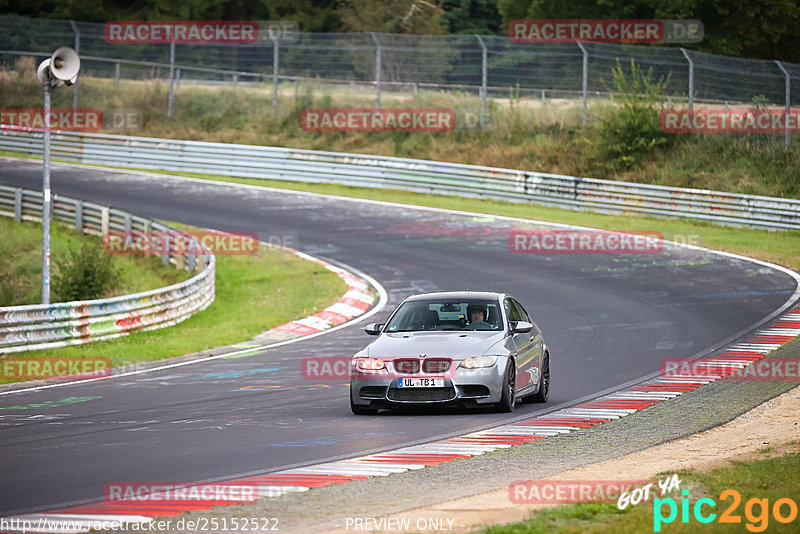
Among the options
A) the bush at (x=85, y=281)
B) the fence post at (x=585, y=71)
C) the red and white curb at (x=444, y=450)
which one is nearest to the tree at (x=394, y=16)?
the fence post at (x=585, y=71)

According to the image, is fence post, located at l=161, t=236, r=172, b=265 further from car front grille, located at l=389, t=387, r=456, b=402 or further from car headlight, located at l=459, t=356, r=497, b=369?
car headlight, located at l=459, t=356, r=497, b=369

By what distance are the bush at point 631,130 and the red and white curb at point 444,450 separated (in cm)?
2098

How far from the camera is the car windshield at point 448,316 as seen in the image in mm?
13430

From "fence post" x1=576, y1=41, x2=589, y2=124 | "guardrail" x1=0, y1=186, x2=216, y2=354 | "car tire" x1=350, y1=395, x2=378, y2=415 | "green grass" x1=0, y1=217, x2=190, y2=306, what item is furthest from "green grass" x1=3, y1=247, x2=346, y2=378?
"fence post" x1=576, y1=41, x2=589, y2=124

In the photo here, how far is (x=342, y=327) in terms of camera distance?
69.2ft

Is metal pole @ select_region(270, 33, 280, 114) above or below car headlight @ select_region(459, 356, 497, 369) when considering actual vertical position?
above

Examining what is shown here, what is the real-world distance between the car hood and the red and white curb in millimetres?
1003

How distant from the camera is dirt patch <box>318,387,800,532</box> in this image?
7488 millimetres

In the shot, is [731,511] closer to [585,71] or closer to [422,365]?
[422,365]

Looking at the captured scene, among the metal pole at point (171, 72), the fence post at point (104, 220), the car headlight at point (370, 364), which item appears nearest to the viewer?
the car headlight at point (370, 364)
